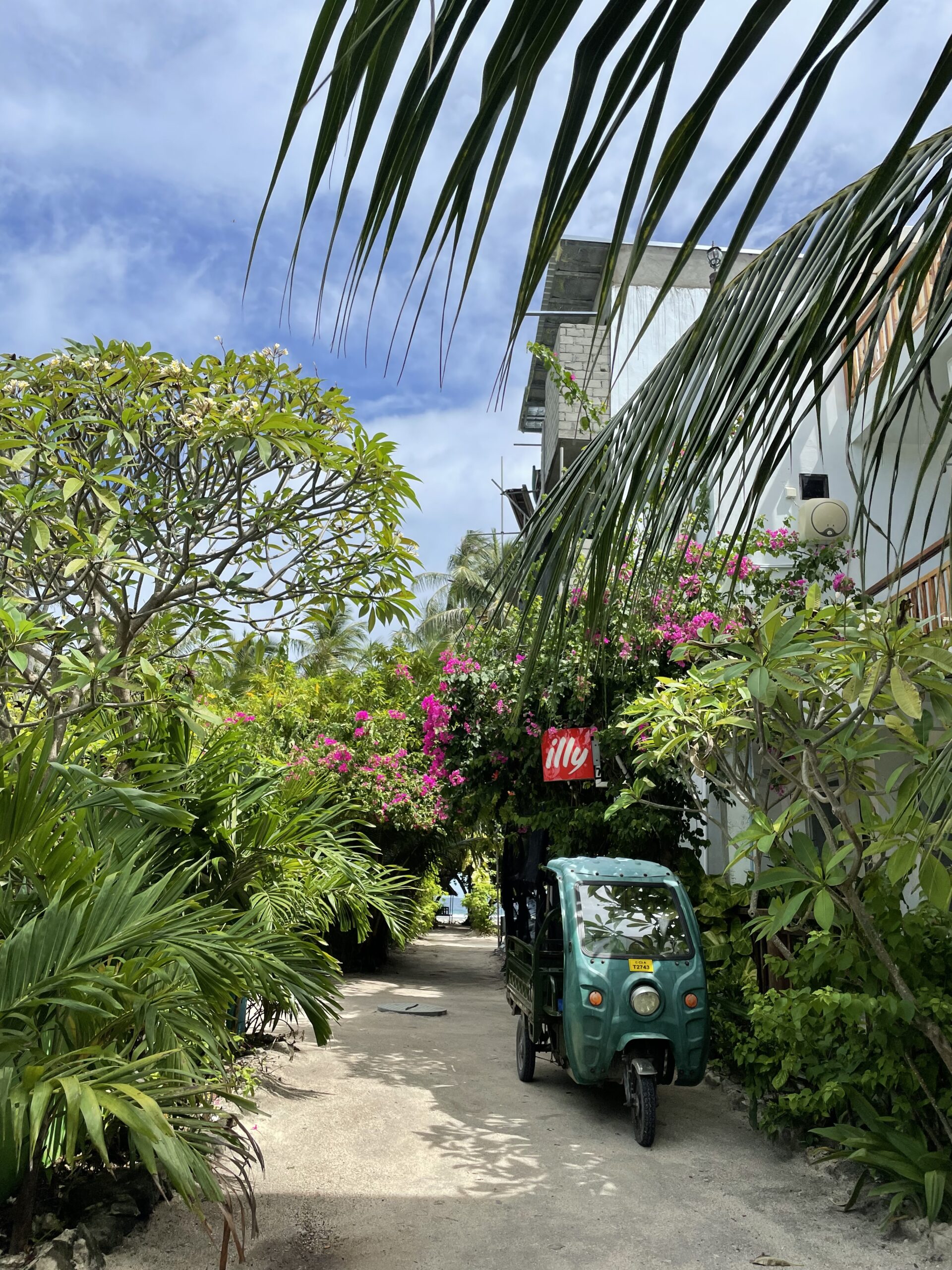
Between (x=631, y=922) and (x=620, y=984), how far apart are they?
23.4 inches

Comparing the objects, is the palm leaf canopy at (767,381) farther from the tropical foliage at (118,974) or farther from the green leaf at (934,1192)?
the green leaf at (934,1192)

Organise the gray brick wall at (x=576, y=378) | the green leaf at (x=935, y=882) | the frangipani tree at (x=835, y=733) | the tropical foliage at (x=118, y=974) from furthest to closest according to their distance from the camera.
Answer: the gray brick wall at (x=576, y=378) → the frangipani tree at (x=835, y=733) → the green leaf at (x=935, y=882) → the tropical foliage at (x=118, y=974)

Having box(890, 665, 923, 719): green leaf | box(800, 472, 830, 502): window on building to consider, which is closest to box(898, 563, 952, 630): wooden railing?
box(800, 472, 830, 502): window on building

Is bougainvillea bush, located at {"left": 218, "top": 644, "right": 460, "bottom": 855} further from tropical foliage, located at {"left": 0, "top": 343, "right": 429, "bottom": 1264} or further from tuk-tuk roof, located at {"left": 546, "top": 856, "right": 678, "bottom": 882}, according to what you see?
tropical foliage, located at {"left": 0, "top": 343, "right": 429, "bottom": 1264}

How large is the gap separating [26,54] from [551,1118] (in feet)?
22.8

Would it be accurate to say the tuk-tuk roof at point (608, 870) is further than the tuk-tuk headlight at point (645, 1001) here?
Yes

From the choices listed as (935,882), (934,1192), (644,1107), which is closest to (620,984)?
(644,1107)

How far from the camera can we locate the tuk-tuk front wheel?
802cm

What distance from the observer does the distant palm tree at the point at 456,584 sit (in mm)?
36969

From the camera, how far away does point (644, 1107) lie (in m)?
6.34

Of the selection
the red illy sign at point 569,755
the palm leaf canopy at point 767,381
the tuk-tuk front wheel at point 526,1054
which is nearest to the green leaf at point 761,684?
the palm leaf canopy at point 767,381

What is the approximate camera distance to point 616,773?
1045cm

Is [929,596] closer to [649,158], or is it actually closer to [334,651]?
[649,158]

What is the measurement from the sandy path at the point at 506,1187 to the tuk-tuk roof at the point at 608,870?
5.33 ft
